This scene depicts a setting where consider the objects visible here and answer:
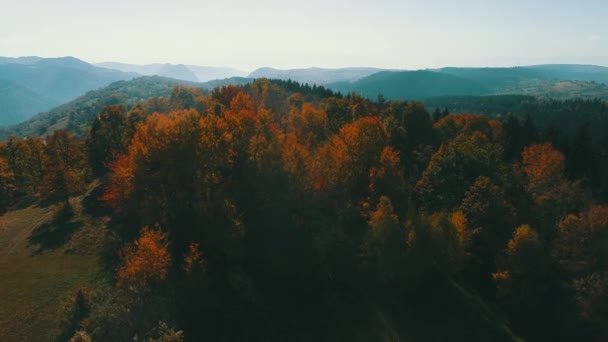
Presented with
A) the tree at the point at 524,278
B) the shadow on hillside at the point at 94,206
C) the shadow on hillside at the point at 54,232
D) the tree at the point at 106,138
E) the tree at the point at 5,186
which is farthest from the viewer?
A: the tree at the point at 106,138

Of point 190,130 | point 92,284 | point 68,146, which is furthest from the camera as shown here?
point 68,146

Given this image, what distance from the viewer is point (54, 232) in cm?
5147

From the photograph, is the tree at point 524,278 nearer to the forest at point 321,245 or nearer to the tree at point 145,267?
the forest at point 321,245

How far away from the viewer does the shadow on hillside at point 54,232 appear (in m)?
48.8

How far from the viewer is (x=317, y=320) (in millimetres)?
43938

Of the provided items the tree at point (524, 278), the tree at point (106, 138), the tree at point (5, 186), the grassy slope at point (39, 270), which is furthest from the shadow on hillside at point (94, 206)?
the tree at point (524, 278)

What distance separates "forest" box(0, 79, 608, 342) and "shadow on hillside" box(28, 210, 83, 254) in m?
1.04

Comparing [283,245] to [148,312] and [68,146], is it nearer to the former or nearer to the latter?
[148,312]

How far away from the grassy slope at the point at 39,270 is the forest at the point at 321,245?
1.88 m

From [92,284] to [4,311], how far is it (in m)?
7.67

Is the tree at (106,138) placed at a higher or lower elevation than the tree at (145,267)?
higher

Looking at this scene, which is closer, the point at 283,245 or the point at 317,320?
the point at 317,320

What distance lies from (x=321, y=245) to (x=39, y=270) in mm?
33296

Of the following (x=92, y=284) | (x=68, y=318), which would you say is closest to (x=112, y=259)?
(x=92, y=284)
